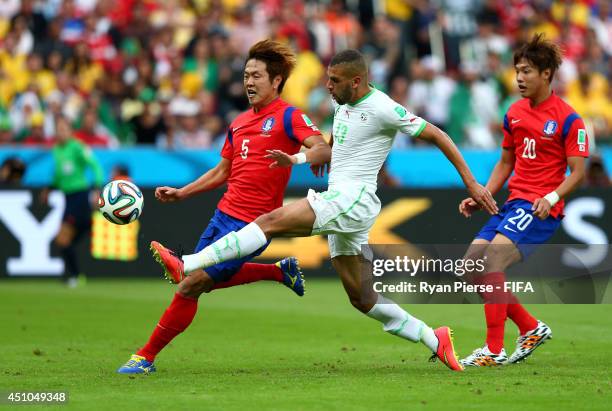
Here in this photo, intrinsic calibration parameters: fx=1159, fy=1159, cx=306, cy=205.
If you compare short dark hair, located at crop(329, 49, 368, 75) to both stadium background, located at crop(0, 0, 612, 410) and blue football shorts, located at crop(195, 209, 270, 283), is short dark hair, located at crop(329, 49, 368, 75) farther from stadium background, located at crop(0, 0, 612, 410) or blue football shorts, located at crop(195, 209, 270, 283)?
stadium background, located at crop(0, 0, 612, 410)

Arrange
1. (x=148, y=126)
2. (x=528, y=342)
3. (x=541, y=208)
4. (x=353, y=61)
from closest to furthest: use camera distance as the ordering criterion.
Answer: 1. (x=353, y=61)
2. (x=541, y=208)
3. (x=528, y=342)
4. (x=148, y=126)

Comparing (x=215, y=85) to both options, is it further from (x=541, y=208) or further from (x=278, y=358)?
(x=541, y=208)

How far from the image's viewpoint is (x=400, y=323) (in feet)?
30.0

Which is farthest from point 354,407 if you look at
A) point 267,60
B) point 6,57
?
point 6,57

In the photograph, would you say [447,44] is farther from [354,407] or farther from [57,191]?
[354,407]

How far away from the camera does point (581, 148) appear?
943 cm

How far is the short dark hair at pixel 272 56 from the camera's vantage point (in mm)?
9367

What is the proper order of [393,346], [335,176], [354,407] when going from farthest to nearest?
[393,346], [335,176], [354,407]

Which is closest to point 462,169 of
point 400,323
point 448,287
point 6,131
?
point 400,323

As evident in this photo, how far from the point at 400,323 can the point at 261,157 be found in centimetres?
174

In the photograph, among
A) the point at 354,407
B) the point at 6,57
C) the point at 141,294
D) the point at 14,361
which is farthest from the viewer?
the point at 6,57

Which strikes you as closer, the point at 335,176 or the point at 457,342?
the point at 335,176

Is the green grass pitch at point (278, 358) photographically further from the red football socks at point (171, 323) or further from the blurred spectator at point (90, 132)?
the blurred spectator at point (90, 132)

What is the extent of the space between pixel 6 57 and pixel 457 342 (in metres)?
12.3
